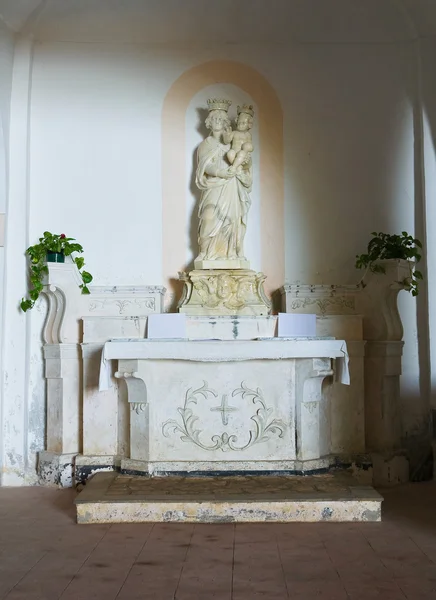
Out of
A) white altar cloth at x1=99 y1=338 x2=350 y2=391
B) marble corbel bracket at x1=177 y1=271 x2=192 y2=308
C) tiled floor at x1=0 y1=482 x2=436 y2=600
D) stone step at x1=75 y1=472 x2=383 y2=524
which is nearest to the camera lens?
tiled floor at x1=0 y1=482 x2=436 y2=600

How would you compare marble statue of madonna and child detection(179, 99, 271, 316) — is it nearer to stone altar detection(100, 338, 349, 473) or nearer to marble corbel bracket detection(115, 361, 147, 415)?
stone altar detection(100, 338, 349, 473)

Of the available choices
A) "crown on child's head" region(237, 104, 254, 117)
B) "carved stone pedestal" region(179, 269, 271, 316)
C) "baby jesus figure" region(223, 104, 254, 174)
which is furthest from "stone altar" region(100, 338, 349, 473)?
"crown on child's head" region(237, 104, 254, 117)

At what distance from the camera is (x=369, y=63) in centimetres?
691

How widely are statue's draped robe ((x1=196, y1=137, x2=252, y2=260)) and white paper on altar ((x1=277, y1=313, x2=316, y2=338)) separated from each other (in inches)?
29.3

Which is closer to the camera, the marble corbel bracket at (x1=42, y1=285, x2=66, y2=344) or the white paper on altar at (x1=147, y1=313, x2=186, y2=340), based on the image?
the white paper on altar at (x1=147, y1=313, x2=186, y2=340)

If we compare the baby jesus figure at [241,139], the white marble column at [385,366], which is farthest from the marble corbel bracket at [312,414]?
the baby jesus figure at [241,139]

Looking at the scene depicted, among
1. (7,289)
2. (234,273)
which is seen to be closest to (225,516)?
(234,273)

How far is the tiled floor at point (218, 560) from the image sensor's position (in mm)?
3633

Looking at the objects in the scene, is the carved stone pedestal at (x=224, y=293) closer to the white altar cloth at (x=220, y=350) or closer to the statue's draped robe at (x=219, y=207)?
the statue's draped robe at (x=219, y=207)

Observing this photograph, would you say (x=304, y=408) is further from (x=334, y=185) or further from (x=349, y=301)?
(x=334, y=185)

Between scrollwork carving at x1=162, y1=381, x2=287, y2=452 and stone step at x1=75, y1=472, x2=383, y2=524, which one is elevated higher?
scrollwork carving at x1=162, y1=381, x2=287, y2=452

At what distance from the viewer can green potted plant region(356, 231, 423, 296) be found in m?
6.29

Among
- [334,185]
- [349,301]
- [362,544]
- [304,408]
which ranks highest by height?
[334,185]

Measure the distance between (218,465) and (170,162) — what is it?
2.89 metres
